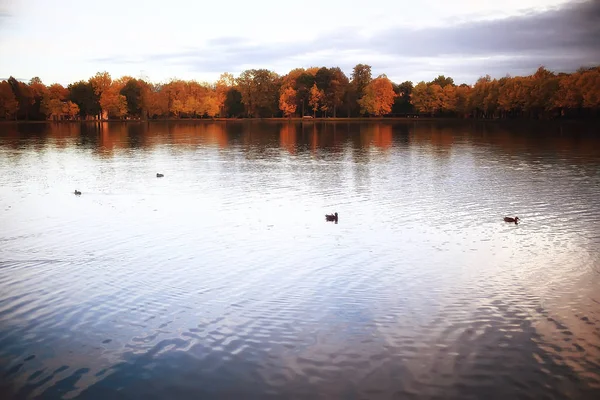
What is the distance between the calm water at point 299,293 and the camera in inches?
432

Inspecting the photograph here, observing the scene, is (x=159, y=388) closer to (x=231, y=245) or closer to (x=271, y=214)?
(x=231, y=245)

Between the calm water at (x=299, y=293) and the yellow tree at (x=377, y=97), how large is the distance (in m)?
155

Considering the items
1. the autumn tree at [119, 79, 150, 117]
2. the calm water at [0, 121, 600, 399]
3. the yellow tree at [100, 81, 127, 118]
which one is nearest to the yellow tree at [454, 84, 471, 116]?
the autumn tree at [119, 79, 150, 117]

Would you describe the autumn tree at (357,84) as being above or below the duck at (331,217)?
above

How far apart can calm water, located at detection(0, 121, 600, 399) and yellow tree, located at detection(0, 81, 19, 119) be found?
15655cm

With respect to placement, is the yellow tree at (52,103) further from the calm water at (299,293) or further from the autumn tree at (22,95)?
the calm water at (299,293)

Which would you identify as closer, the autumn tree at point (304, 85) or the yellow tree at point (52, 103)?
the yellow tree at point (52, 103)

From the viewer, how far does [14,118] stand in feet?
623

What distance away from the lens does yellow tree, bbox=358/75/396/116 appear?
185750mm

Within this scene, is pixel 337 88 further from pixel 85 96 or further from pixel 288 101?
pixel 85 96

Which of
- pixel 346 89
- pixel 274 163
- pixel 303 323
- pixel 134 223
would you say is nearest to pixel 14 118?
pixel 346 89

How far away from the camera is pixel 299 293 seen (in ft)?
50.9

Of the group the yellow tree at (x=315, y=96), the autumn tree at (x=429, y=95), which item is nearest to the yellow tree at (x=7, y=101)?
the yellow tree at (x=315, y=96)

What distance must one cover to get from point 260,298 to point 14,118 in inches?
7964
